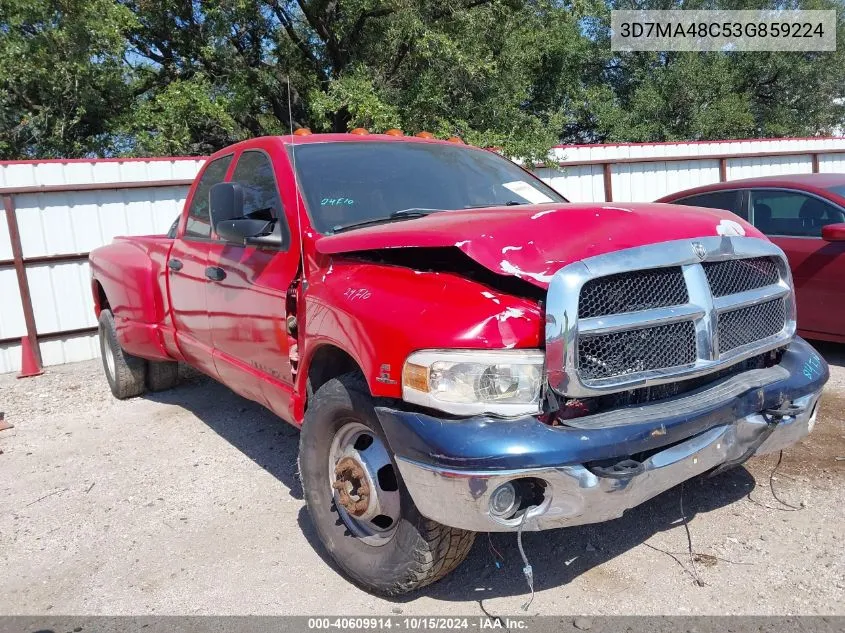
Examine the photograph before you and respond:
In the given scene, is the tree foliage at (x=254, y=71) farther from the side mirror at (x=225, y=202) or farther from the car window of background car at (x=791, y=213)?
the side mirror at (x=225, y=202)

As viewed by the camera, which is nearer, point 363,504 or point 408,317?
point 408,317

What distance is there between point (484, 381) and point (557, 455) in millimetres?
338

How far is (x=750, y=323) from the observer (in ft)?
9.52

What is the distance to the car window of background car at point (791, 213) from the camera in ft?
19.2

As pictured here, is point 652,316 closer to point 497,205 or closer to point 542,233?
point 542,233

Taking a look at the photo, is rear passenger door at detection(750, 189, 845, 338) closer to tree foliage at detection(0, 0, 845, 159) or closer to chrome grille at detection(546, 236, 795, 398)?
chrome grille at detection(546, 236, 795, 398)

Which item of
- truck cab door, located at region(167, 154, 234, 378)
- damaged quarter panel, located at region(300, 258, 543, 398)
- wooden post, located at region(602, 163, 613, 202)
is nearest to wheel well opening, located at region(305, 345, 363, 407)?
damaged quarter panel, located at region(300, 258, 543, 398)

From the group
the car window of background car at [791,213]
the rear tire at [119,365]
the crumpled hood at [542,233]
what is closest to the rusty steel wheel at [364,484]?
the crumpled hood at [542,233]

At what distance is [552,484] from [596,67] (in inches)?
971

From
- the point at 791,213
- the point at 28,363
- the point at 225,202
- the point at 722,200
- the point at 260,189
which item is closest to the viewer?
the point at 225,202

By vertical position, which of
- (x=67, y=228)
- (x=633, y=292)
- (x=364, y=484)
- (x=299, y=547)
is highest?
(x=67, y=228)

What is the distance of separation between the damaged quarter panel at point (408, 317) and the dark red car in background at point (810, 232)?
13.7 feet

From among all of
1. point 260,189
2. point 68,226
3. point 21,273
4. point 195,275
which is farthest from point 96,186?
point 260,189

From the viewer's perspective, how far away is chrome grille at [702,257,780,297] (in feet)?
9.05
